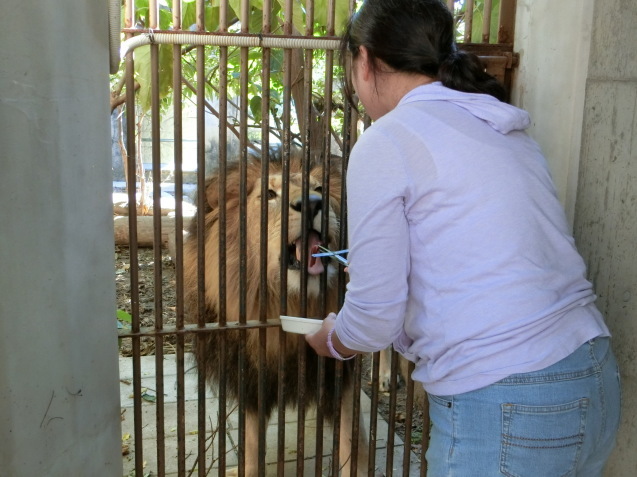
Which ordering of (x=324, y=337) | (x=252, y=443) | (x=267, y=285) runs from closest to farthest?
(x=324, y=337) → (x=267, y=285) → (x=252, y=443)

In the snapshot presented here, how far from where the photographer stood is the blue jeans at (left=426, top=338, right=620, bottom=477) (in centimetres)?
132

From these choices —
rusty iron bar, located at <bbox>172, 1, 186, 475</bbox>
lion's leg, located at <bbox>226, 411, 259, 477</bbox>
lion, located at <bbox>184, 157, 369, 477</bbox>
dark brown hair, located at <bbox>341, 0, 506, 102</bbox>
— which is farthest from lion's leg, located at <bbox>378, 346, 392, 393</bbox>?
dark brown hair, located at <bbox>341, 0, 506, 102</bbox>

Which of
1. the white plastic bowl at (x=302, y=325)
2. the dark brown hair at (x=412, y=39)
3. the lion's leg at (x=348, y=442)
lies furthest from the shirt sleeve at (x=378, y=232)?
the lion's leg at (x=348, y=442)

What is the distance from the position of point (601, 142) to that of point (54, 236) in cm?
138

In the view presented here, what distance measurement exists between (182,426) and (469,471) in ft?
3.52

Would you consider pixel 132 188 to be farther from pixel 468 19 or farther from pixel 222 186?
pixel 468 19

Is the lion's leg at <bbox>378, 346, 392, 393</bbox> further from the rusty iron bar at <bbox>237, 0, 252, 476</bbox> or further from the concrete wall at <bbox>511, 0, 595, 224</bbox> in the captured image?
the concrete wall at <bbox>511, 0, 595, 224</bbox>

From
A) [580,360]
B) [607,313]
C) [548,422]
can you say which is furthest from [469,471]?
[607,313]

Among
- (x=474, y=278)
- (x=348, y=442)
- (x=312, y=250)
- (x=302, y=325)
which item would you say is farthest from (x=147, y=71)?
(x=348, y=442)

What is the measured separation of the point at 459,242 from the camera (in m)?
1.32

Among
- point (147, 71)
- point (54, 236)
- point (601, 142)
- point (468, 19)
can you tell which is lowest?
point (54, 236)

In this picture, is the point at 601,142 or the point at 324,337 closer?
the point at 324,337

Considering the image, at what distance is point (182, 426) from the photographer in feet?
7.07

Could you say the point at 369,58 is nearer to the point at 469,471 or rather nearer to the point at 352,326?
the point at 352,326
